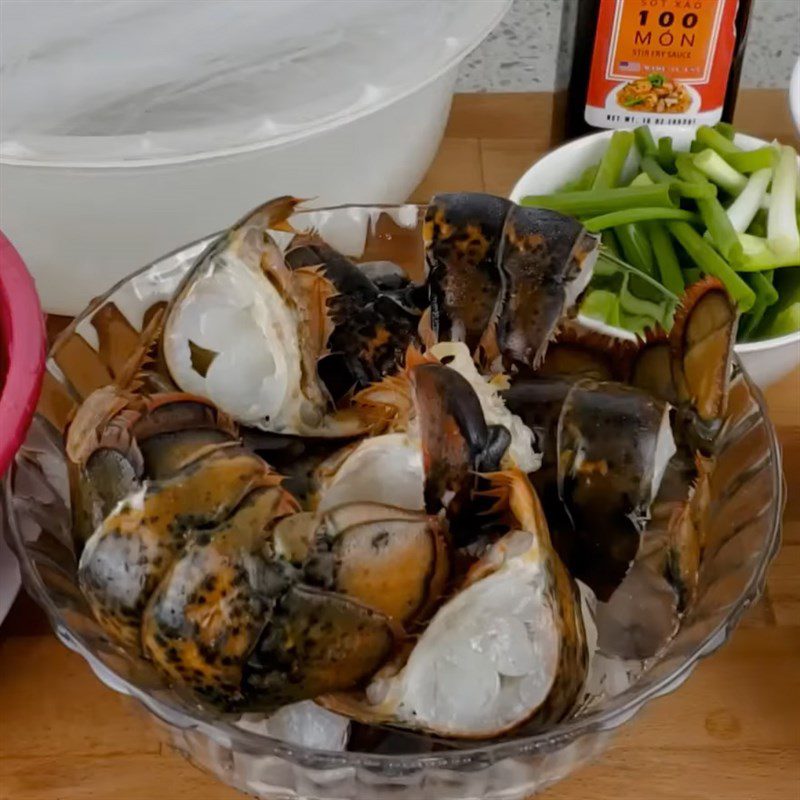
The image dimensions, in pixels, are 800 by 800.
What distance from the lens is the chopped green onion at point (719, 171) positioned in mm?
576

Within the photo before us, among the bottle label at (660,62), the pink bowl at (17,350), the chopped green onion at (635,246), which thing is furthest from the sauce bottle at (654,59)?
the pink bowl at (17,350)

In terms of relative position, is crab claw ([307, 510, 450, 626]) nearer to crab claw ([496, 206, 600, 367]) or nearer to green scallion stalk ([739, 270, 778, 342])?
→ crab claw ([496, 206, 600, 367])

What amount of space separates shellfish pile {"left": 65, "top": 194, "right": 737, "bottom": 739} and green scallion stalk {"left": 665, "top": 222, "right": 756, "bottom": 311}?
0.47 ft

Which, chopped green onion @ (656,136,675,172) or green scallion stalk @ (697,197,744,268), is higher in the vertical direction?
chopped green onion @ (656,136,675,172)

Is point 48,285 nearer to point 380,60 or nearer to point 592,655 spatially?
point 380,60

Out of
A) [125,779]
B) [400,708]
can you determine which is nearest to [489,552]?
[400,708]

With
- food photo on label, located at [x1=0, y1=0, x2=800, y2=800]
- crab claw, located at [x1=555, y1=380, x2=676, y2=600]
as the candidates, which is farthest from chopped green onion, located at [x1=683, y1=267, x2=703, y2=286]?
crab claw, located at [x1=555, y1=380, x2=676, y2=600]

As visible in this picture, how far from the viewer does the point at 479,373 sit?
37 cm

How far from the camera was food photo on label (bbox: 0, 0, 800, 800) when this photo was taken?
0.98 ft

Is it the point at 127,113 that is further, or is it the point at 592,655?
the point at 127,113

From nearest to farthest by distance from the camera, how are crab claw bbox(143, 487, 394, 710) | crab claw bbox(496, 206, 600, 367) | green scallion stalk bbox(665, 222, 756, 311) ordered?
crab claw bbox(143, 487, 394, 710), crab claw bbox(496, 206, 600, 367), green scallion stalk bbox(665, 222, 756, 311)

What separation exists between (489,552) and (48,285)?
0.30 m

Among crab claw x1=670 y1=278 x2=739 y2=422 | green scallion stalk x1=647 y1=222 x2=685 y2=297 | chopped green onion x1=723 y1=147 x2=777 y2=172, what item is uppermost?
crab claw x1=670 y1=278 x2=739 y2=422

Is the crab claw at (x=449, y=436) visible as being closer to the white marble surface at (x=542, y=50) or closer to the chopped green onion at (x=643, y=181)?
the chopped green onion at (x=643, y=181)
